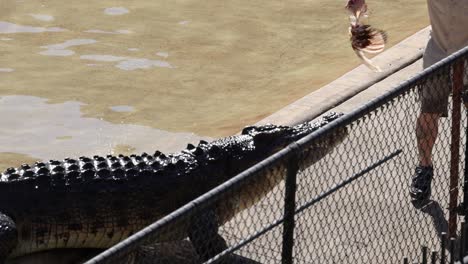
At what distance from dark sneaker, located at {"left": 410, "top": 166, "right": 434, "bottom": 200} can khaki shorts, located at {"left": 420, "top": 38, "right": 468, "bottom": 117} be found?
318 mm

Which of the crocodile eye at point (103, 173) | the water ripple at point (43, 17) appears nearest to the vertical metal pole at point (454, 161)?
the crocodile eye at point (103, 173)

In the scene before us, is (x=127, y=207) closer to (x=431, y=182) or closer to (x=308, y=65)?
(x=431, y=182)

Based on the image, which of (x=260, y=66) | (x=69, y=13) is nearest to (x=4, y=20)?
(x=69, y=13)

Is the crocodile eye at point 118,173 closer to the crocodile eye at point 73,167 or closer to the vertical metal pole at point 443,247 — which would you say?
the crocodile eye at point 73,167

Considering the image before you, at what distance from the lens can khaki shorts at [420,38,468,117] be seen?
20.6 feet

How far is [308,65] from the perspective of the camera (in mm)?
10461

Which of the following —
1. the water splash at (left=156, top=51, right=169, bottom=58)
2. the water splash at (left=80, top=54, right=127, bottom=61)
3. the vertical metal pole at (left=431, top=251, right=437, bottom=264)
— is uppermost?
the water splash at (left=156, top=51, right=169, bottom=58)

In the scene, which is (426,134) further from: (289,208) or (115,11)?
(115,11)

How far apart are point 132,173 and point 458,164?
1787 mm

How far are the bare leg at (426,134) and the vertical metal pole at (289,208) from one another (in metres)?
1.50

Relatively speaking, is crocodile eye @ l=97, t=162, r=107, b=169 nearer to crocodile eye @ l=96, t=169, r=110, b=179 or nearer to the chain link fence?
crocodile eye @ l=96, t=169, r=110, b=179

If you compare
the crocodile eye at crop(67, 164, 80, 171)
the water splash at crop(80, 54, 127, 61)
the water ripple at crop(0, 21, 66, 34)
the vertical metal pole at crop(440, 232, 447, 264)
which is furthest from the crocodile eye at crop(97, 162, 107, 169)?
the water ripple at crop(0, 21, 66, 34)

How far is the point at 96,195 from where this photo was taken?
6.82 meters

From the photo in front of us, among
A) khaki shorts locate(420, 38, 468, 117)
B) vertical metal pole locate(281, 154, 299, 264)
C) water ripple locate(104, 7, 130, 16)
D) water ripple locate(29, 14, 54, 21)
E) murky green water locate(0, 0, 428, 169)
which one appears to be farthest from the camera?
water ripple locate(104, 7, 130, 16)
